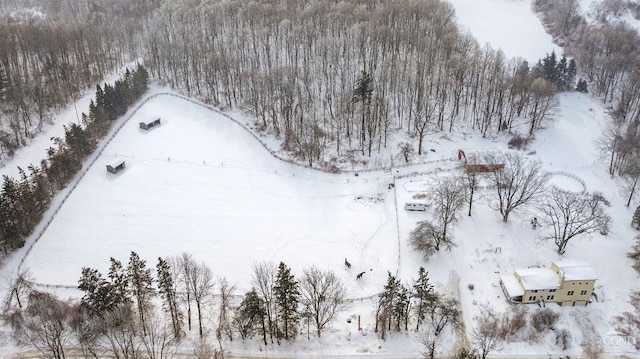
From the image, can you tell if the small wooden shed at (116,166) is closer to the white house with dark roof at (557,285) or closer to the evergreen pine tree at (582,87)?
the white house with dark roof at (557,285)

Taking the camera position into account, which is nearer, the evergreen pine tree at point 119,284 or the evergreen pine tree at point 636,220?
the evergreen pine tree at point 119,284

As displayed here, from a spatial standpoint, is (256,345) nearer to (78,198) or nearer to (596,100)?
(78,198)

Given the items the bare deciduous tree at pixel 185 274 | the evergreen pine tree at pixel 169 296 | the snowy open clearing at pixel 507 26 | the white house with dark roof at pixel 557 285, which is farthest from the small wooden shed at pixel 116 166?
the snowy open clearing at pixel 507 26

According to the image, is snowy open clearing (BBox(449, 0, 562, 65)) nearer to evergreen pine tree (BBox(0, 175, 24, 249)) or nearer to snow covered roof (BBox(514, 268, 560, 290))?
snow covered roof (BBox(514, 268, 560, 290))

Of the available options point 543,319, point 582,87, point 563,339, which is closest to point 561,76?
point 582,87

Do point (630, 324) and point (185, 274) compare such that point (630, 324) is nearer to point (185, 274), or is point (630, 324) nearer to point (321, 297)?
point (321, 297)

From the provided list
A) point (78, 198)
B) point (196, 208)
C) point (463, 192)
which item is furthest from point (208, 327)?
point (463, 192)

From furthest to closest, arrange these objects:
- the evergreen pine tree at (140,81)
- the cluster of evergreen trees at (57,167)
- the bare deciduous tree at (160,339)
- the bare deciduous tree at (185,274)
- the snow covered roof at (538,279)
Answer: the evergreen pine tree at (140,81) → the cluster of evergreen trees at (57,167) → the snow covered roof at (538,279) → the bare deciduous tree at (185,274) → the bare deciduous tree at (160,339)

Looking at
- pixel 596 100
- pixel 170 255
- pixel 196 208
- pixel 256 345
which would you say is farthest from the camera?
pixel 596 100
